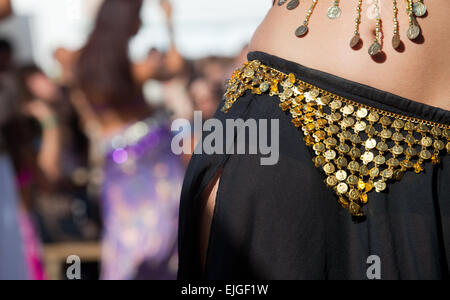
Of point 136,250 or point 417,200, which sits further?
point 136,250

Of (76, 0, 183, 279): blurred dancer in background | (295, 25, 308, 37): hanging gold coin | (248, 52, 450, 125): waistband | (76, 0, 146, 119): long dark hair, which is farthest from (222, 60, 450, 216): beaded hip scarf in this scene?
(76, 0, 146, 119): long dark hair

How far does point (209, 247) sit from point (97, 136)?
2441 mm

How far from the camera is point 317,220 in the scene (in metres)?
1.26

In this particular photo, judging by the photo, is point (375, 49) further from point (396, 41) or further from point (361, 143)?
point (361, 143)

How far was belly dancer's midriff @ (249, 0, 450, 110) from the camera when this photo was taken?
1.29m

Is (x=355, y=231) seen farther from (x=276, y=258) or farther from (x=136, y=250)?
(x=136, y=250)

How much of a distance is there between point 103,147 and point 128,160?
23 cm

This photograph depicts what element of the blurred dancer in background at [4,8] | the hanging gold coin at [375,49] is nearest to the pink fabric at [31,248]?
the blurred dancer in background at [4,8]

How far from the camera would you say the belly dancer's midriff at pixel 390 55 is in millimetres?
1286

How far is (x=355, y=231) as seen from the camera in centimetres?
126


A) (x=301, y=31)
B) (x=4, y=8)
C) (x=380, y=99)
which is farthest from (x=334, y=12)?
(x=4, y=8)

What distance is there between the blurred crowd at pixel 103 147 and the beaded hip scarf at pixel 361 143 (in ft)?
6.25

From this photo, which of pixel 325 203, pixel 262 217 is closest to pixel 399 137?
pixel 325 203

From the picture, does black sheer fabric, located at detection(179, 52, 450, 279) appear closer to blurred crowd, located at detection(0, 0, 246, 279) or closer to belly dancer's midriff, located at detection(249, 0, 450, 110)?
belly dancer's midriff, located at detection(249, 0, 450, 110)
